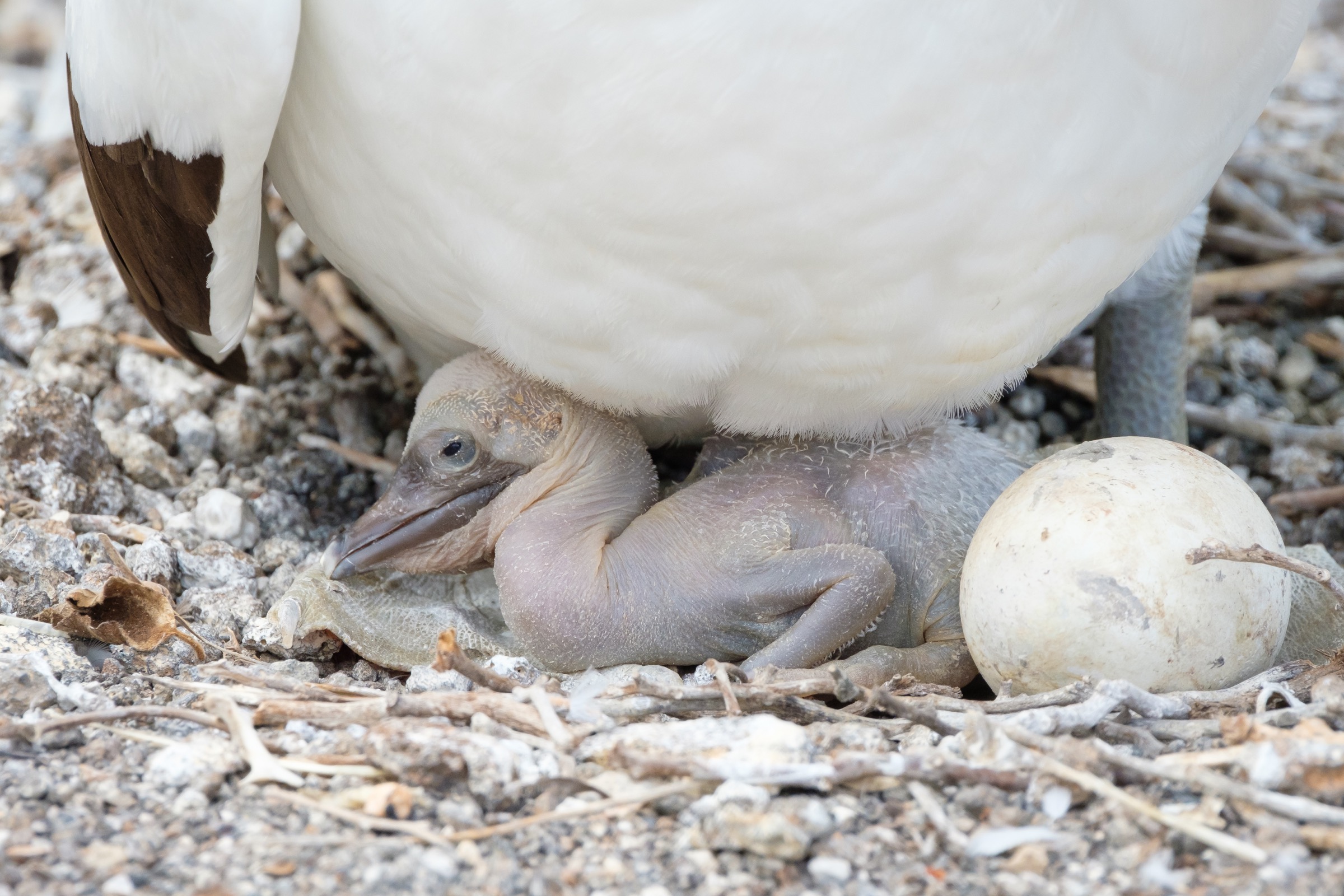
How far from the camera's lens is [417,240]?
1971 mm

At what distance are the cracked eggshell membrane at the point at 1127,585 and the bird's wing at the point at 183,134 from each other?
48.2 inches

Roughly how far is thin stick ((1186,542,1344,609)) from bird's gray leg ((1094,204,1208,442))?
3.47ft

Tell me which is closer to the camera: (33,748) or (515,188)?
(33,748)

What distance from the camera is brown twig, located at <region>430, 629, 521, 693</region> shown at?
5.62 ft

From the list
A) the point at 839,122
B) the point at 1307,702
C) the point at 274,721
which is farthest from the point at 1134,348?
the point at 274,721

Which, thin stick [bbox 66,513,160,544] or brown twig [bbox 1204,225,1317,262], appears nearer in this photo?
thin stick [bbox 66,513,160,544]

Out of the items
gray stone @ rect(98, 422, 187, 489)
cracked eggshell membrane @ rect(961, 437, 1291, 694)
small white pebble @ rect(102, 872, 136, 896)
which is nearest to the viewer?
small white pebble @ rect(102, 872, 136, 896)

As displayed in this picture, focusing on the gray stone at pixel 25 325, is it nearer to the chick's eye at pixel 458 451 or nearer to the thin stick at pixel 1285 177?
the chick's eye at pixel 458 451

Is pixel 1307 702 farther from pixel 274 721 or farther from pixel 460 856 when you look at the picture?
pixel 274 721

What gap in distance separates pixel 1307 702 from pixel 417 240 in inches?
53.9

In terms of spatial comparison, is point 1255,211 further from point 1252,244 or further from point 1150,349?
point 1150,349

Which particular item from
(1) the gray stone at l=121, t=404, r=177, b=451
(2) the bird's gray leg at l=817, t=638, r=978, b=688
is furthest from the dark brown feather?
(2) the bird's gray leg at l=817, t=638, r=978, b=688

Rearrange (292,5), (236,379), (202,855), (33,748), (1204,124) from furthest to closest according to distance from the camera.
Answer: (236,379) < (1204,124) < (292,5) < (33,748) < (202,855)

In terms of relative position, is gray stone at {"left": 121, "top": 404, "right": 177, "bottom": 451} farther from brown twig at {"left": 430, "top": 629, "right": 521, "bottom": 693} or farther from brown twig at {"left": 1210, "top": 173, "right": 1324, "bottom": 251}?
brown twig at {"left": 1210, "top": 173, "right": 1324, "bottom": 251}
